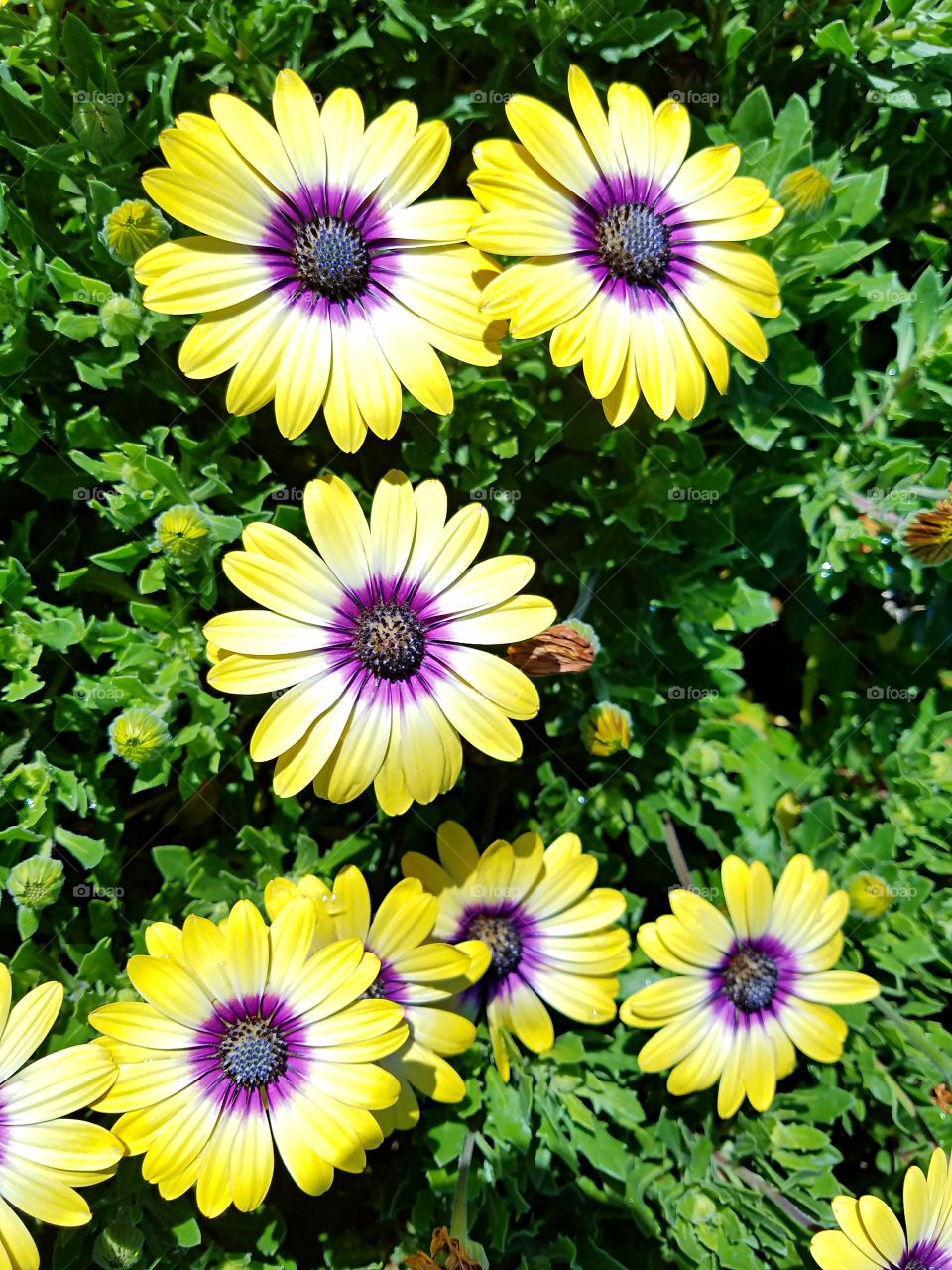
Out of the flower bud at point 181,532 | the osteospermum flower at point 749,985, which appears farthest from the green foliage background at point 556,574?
the osteospermum flower at point 749,985

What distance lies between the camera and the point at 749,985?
3160 mm

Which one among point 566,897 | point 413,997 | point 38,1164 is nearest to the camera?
point 38,1164

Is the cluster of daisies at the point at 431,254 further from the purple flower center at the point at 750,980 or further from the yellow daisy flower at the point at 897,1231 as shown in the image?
the yellow daisy flower at the point at 897,1231

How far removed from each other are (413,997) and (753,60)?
3.16 metres

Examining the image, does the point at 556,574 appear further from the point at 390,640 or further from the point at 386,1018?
the point at 386,1018

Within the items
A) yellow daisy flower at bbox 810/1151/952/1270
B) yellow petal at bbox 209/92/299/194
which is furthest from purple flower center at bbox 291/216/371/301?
yellow daisy flower at bbox 810/1151/952/1270

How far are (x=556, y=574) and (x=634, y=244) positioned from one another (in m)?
1.15

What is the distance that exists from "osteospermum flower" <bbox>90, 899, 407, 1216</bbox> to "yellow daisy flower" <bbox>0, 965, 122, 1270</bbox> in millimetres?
64

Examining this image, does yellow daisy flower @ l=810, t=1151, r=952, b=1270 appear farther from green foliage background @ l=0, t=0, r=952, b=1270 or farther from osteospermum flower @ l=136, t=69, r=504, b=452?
osteospermum flower @ l=136, t=69, r=504, b=452

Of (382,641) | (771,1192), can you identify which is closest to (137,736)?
(382,641)

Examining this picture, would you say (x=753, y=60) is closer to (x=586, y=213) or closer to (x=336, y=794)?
(x=586, y=213)

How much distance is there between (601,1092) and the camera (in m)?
3.18

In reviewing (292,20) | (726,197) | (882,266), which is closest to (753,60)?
(882,266)

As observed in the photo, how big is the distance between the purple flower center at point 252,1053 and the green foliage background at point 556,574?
45 cm
